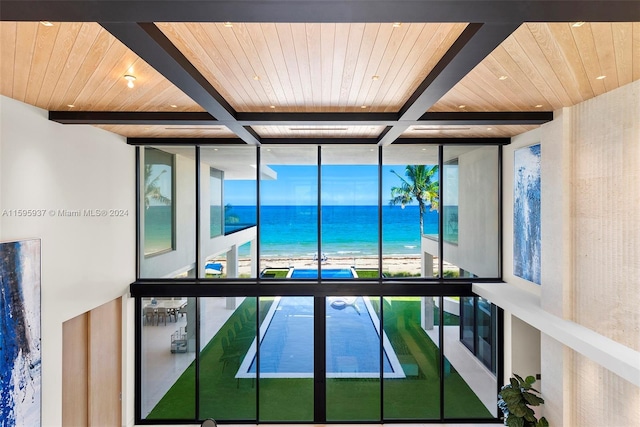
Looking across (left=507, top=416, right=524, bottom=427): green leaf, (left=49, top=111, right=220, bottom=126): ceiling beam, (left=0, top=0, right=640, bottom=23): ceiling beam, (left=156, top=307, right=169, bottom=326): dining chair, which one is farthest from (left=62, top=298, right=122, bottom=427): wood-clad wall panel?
(left=507, top=416, right=524, bottom=427): green leaf

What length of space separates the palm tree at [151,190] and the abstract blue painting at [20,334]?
6.83 feet

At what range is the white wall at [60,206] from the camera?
127 inches

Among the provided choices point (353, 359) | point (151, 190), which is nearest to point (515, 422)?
point (353, 359)

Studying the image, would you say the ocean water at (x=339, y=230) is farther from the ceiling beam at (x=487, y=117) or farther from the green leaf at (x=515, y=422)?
the green leaf at (x=515, y=422)

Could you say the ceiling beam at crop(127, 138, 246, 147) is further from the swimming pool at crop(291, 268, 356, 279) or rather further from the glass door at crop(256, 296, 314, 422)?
the glass door at crop(256, 296, 314, 422)

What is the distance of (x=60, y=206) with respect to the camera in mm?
3783

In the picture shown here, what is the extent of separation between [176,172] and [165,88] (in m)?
2.65

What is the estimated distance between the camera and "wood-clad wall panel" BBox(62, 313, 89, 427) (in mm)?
3992

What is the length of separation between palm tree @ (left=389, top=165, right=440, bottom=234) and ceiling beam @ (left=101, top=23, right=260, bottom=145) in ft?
10.1

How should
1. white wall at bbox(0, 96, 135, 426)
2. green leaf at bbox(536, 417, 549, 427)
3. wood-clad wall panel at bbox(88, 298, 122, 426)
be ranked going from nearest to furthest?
white wall at bbox(0, 96, 135, 426) → green leaf at bbox(536, 417, 549, 427) → wood-clad wall panel at bbox(88, 298, 122, 426)

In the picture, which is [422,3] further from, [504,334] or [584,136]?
[504,334]

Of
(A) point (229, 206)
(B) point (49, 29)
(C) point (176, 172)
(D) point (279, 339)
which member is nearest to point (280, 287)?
(D) point (279, 339)

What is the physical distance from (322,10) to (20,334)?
3.87 metres

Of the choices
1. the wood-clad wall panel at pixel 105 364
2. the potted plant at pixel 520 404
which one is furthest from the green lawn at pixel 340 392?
the potted plant at pixel 520 404
